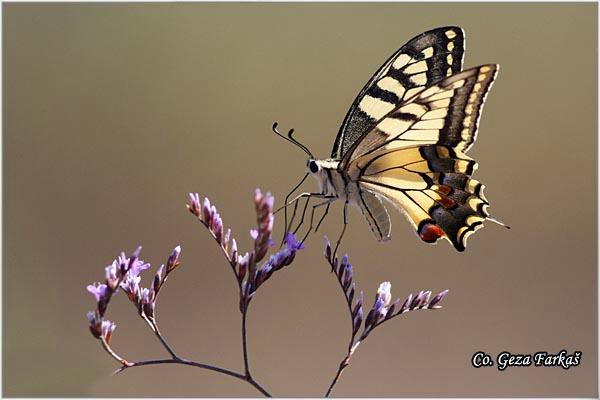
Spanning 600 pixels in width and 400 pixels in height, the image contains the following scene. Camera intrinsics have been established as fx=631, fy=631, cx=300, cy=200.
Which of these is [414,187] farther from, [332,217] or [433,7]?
[433,7]

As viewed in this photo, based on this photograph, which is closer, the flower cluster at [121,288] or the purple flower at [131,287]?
the flower cluster at [121,288]

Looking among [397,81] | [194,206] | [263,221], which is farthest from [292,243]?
[397,81]

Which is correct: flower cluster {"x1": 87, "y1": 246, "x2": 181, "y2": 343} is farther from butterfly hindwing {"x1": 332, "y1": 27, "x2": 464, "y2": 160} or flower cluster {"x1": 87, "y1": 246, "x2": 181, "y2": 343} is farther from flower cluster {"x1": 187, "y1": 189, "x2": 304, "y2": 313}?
Answer: butterfly hindwing {"x1": 332, "y1": 27, "x2": 464, "y2": 160}

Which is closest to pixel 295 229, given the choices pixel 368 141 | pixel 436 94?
pixel 368 141

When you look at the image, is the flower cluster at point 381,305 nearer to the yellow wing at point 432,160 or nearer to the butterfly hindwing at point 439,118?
the yellow wing at point 432,160

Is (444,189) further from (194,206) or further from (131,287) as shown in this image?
(131,287)

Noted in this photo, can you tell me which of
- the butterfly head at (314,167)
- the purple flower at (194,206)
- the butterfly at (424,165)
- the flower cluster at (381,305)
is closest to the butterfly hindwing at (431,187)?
the butterfly at (424,165)
